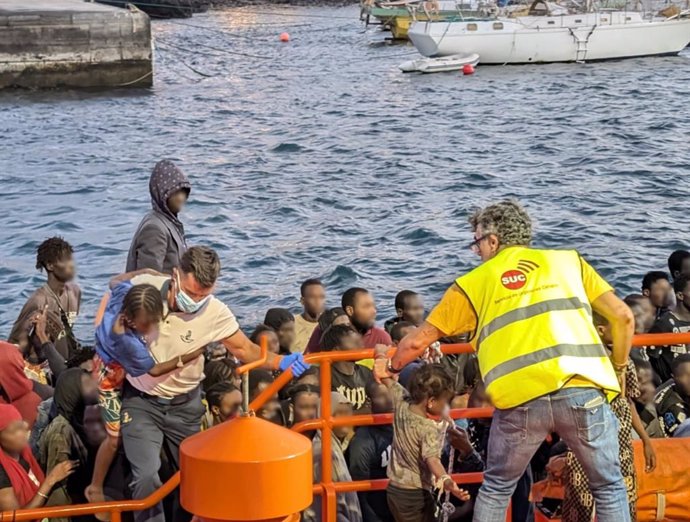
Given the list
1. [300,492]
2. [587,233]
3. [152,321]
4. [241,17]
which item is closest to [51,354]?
[152,321]

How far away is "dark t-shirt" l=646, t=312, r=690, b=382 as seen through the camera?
Result: 9.27 metres

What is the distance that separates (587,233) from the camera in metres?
22.1

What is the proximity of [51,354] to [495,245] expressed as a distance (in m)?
4.74

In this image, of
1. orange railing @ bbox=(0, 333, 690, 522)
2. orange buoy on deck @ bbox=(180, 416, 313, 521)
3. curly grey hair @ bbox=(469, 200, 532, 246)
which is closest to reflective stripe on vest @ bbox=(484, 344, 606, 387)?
curly grey hair @ bbox=(469, 200, 532, 246)

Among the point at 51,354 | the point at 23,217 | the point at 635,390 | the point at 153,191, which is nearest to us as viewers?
the point at 635,390

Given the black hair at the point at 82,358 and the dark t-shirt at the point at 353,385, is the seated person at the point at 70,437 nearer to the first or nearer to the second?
the black hair at the point at 82,358

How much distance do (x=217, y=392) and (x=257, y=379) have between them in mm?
597

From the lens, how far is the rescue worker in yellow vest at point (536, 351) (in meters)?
5.48

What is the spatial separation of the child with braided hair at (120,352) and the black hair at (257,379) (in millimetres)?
1184

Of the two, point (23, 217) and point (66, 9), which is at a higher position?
point (66, 9)

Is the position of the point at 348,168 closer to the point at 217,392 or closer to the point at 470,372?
the point at 470,372

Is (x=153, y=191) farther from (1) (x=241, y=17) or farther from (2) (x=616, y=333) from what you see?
(1) (x=241, y=17)

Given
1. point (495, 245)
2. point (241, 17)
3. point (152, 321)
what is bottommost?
point (241, 17)

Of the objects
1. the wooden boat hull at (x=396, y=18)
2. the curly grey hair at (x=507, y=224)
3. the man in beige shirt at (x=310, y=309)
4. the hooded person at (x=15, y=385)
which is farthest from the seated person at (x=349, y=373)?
the wooden boat hull at (x=396, y=18)
